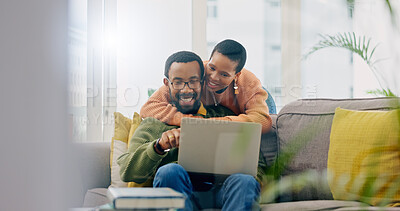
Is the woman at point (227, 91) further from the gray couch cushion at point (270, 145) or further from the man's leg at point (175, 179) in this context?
the man's leg at point (175, 179)

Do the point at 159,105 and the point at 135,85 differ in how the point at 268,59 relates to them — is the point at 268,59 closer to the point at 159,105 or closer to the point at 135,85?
the point at 159,105

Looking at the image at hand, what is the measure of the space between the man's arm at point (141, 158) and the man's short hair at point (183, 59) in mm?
269

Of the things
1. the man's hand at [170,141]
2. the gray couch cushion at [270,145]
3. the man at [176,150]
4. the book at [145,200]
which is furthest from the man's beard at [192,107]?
the book at [145,200]

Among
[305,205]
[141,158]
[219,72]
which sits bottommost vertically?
[305,205]

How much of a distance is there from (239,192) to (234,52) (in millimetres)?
619

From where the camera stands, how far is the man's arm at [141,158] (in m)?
1.34

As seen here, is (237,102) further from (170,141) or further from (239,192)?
(239,192)

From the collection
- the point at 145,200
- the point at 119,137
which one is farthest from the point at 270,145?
the point at 145,200

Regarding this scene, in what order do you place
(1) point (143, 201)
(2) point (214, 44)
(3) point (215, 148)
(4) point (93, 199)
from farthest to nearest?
(2) point (214, 44), (3) point (215, 148), (4) point (93, 199), (1) point (143, 201)

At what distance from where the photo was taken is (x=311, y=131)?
4.76ft

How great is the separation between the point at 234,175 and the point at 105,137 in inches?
27.4

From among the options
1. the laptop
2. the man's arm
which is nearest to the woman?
the man's arm

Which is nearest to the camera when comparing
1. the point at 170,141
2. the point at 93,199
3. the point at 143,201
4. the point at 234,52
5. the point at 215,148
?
the point at 143,201

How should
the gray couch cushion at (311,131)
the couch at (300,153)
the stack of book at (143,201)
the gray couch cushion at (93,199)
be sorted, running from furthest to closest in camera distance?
the gray couch cushion at (311,131) → the couch at (300,153) → the gray couch cushion at (93,199) → the stack of book at (143,201)
